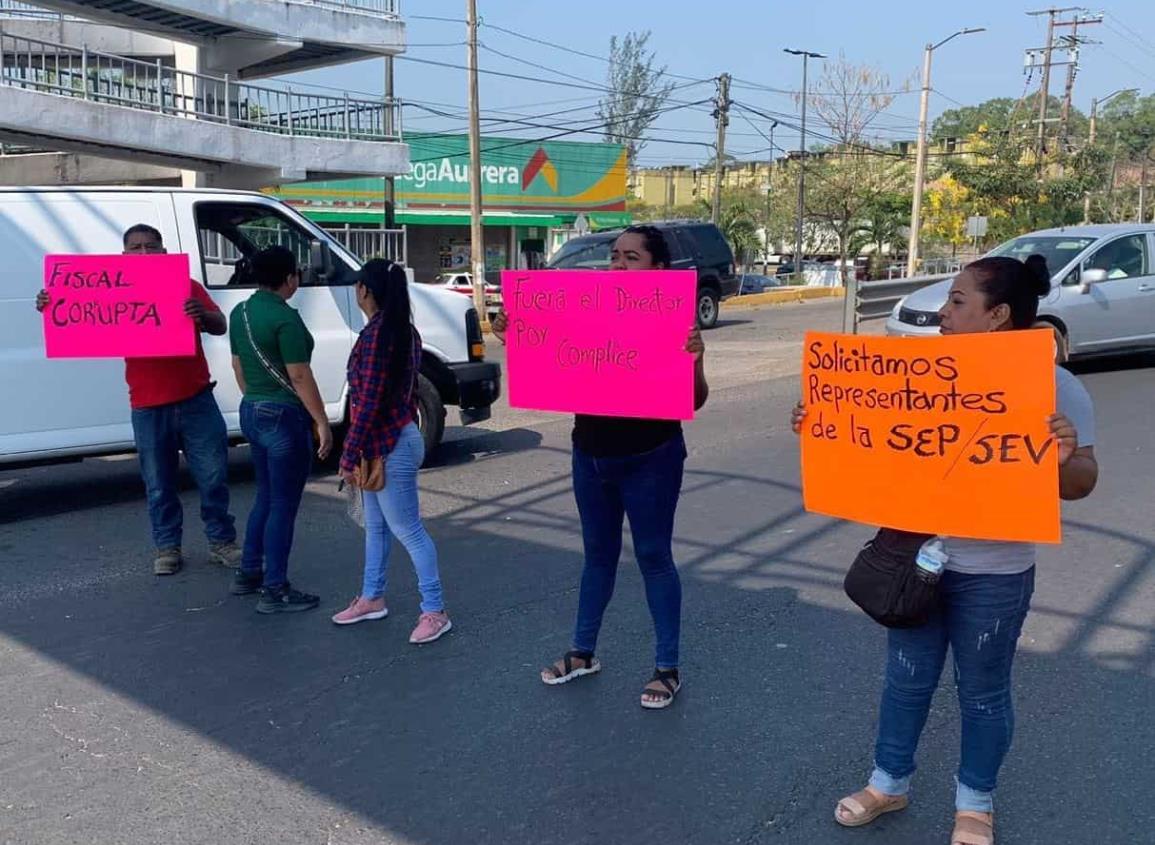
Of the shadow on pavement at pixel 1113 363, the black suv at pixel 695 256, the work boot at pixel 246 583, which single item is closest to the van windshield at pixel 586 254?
the black suv at pixel 695 256

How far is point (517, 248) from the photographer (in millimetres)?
46094

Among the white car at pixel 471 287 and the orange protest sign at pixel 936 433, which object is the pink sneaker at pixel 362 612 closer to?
the orange protest sign at pixel 936 433

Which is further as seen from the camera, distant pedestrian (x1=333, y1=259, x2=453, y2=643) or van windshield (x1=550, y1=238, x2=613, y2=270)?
van windshield (x1=550, y1=238, x2=613, y2=270)

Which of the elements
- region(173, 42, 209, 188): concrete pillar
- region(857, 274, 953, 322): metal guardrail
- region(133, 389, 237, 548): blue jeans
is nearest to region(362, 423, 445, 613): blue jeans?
region(133, 389, 237, 548): blue jeans

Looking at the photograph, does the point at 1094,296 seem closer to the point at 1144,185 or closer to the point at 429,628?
the point at 429,628

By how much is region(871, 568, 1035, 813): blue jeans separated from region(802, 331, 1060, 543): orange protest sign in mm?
188

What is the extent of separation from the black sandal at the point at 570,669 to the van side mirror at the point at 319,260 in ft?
15.1

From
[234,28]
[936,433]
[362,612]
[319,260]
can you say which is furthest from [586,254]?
[936,433]

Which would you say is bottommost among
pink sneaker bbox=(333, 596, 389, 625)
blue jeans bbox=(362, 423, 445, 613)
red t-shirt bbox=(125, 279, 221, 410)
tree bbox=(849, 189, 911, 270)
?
pink sneaker bbox=(333, 596, 389, 625)

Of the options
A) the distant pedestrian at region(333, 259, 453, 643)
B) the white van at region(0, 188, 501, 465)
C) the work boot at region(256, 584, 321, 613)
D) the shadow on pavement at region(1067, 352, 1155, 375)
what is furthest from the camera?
the shadow on pavement at region(1067, 352, 1155, 375)

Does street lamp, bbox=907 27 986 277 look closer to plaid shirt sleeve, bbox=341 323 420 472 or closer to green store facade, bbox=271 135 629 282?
green store facade, bbox=271 135 629 282

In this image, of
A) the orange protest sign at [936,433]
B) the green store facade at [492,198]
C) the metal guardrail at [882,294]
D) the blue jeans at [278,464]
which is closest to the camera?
the orange protest sign at [936,433]

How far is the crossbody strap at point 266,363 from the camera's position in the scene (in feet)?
17.5

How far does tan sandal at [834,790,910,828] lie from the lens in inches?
137
